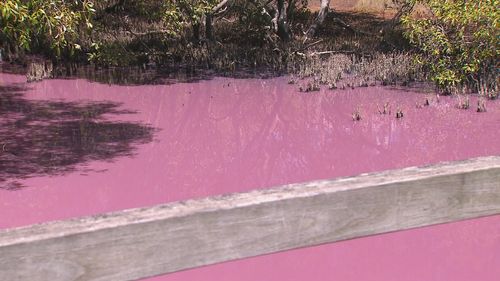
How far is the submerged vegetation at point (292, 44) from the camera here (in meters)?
11.1

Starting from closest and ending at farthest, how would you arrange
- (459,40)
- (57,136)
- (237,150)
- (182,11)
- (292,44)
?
(237,150), (57,136), (459,40), (182,11), (292,44)

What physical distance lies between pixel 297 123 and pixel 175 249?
321 inches

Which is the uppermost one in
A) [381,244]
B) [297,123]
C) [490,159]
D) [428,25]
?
[428,25]

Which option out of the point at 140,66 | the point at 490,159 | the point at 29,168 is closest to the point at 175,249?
the point at 490,159

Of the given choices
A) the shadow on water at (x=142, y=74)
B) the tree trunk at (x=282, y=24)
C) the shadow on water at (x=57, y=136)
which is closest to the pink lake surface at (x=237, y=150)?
the shadow on water at (x=57, y=136)

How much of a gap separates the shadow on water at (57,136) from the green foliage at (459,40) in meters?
5.87

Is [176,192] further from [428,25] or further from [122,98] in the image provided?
[428,25]

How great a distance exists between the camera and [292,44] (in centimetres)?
1490

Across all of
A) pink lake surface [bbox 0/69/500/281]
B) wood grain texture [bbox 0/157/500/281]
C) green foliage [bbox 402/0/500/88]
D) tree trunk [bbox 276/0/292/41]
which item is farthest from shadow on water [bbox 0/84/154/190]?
tree trunk [bbox 276/0/292/41]

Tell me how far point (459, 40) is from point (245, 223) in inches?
425

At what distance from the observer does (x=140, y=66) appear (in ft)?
46.3

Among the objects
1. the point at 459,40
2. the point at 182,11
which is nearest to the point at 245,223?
the point at 459,40

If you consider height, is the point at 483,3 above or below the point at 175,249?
above

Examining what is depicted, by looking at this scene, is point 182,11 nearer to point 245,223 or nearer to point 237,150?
point 237,150
